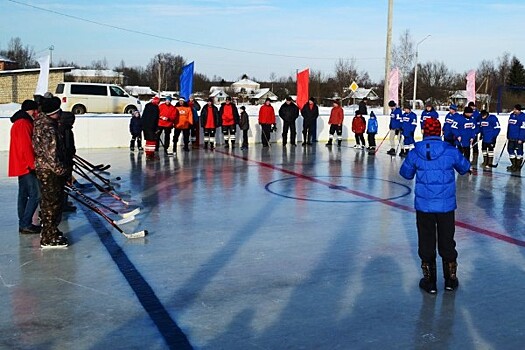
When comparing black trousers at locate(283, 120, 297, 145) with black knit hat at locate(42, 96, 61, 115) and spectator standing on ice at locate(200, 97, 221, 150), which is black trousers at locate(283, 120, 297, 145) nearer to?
spectator standing on ice at locate(200, 97, 221, 150)

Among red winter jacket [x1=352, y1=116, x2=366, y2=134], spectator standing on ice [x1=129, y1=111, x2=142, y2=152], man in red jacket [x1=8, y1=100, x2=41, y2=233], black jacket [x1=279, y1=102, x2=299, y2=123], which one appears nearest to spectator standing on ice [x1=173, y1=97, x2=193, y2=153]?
spectator standing on ice [x1=129, y1=111, x2=142, y2=152]

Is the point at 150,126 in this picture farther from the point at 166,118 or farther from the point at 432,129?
the point at 432,129

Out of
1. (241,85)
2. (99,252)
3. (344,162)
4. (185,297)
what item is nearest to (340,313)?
(185,297)

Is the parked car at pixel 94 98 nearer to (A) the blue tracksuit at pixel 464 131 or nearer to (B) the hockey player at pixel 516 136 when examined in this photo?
(A) the blue tracksuit at pixel 464 131

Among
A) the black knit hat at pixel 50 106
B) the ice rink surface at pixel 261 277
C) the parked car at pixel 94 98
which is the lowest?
the ice rink surface at pixel 261 277

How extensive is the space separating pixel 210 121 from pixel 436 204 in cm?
1365

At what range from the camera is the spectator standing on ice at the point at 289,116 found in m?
19.8

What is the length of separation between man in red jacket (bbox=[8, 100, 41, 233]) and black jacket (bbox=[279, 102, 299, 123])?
13.3 metres

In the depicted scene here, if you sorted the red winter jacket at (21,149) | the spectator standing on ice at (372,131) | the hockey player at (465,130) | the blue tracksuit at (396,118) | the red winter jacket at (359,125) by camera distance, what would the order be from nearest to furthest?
the red winter jacket at (21,149)
the hockey player at (465,130)
the blue tracksuit at (396,118)
the spectator standing on ice at (372,131)
the red winter jacket at (359,125)

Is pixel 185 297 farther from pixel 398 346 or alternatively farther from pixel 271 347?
pixel 398 346

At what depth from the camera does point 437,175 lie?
5.00 meters

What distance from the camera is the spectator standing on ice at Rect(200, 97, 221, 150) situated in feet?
59.6

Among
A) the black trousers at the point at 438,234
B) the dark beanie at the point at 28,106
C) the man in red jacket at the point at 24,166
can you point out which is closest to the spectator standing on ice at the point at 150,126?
the dark beanie at the point at 28,106

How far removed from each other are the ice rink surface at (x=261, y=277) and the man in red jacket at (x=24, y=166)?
261 millimetres
